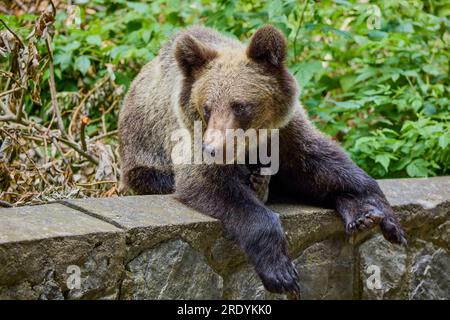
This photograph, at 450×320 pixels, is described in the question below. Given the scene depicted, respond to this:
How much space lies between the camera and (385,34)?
247 inches

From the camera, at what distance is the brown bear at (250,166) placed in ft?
12.6

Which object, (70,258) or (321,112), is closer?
(70,258)

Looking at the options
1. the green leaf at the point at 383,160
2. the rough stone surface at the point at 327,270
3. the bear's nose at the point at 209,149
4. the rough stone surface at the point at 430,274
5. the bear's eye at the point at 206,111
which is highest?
the bear's eye at the point at 206,111

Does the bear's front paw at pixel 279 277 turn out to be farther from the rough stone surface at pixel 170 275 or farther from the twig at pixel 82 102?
the twig at pixel 82 102

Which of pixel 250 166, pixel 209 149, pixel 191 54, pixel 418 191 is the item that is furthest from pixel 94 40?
pixel 418 191

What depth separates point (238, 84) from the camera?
4.09 meters

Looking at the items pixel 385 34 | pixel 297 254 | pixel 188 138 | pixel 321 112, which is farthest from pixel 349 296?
pixel 385 34

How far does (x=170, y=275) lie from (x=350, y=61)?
373cm

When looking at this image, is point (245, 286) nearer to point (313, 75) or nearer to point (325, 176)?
point (325, 176)

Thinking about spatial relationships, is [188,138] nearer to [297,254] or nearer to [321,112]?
[297,254]

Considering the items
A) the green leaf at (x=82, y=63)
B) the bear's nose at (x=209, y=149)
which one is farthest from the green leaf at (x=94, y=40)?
the bear's nose at (x=209, y=149)

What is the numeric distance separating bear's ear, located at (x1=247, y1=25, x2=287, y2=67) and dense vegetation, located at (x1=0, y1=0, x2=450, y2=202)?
1.30 m

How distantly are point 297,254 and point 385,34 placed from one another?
2701 millimetres
